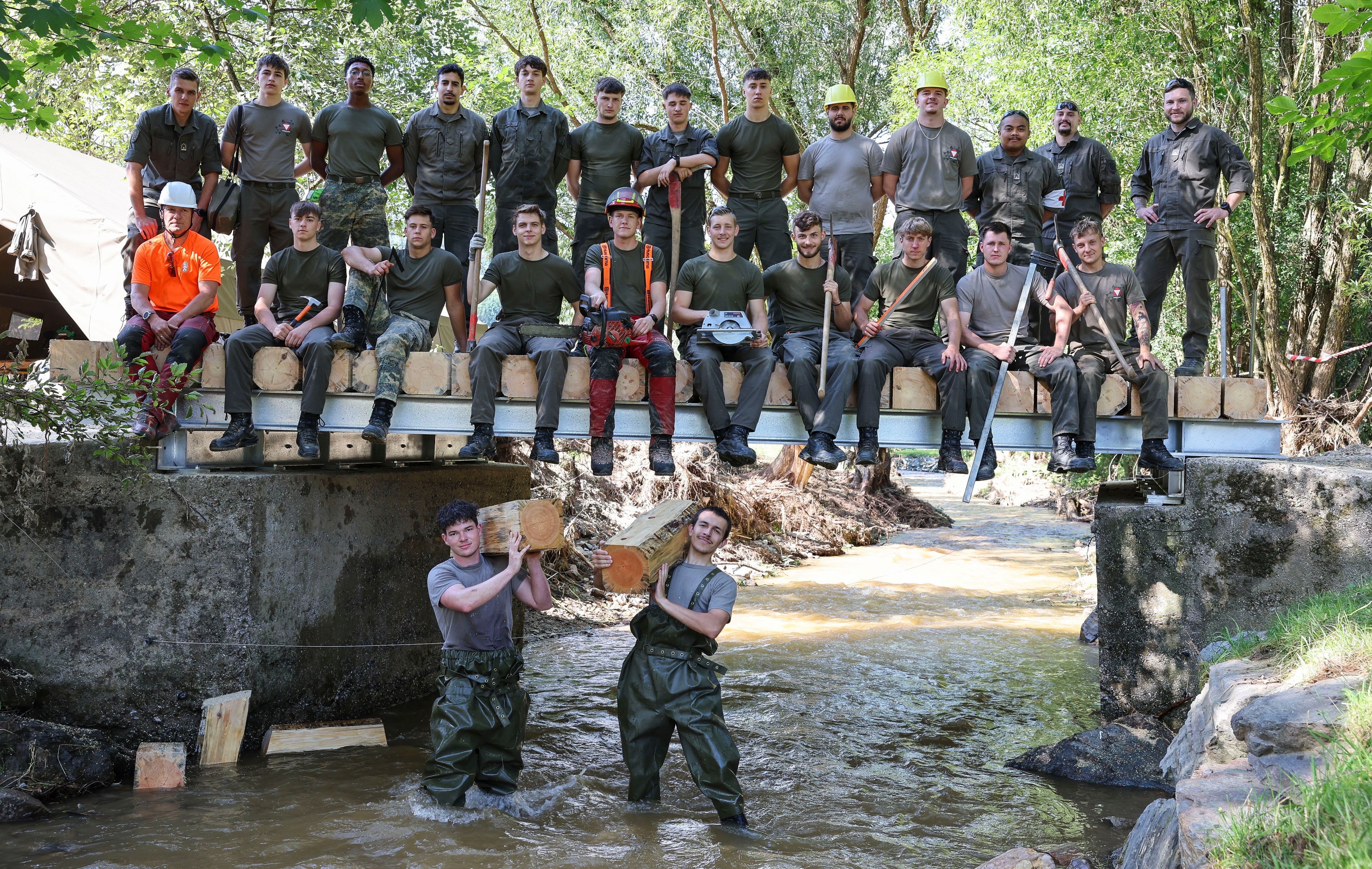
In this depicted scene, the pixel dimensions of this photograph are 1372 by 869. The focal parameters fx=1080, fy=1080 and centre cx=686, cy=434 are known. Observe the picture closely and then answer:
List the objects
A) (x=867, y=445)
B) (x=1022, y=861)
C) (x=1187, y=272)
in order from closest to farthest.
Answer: (x=1022, y=861), (x=867, y=445), (x=1187, y=272)

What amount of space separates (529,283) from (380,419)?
1441 millimetres

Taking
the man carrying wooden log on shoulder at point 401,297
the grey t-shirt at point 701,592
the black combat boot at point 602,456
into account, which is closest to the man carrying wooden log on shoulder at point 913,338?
the grey t-shirt at point 701,592

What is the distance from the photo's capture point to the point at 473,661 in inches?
239

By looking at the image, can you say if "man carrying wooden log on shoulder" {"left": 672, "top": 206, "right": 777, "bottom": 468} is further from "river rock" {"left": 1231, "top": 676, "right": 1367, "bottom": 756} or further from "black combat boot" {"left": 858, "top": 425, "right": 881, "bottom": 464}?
"river rock" {"left": 1231, "top": 676, "right": 1367, "bottom": 756}

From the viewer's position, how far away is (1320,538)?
6832 mm

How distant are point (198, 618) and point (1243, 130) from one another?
14.3 metres

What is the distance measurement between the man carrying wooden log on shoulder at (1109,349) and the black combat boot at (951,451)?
75 centimetres

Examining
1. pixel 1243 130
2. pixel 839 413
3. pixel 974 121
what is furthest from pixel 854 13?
pixel 839 413

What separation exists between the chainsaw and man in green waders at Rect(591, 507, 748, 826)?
1.41 m

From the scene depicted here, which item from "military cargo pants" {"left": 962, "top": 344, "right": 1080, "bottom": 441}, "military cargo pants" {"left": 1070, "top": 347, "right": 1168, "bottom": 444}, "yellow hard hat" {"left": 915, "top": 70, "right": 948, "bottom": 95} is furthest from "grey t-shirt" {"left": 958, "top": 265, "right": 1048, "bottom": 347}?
"yellow hard hat" {"left": 915, "top": 70, "right": 948, "bottom": 95}

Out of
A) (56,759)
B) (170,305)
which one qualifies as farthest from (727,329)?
(56,759)

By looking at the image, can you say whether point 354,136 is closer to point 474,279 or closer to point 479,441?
point 474,279

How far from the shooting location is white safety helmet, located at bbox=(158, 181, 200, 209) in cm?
742

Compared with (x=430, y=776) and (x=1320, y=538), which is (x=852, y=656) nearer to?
(x=1320, y=538)
